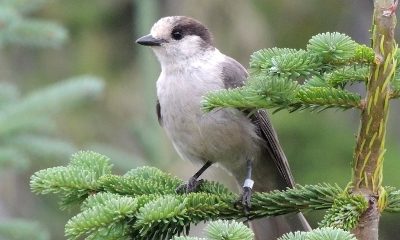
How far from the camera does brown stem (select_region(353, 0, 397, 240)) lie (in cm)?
277

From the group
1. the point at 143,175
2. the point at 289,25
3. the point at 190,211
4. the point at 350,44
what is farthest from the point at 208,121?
the point at 289,25

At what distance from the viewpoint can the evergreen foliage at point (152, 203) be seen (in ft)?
9.23

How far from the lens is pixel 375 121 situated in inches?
111

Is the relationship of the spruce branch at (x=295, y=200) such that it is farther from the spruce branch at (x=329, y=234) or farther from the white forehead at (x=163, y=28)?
the white forehead at (x=163, y=28)

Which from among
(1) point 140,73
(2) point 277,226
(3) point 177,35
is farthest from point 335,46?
(1) point 140,73

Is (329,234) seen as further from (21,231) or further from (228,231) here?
(21,231)

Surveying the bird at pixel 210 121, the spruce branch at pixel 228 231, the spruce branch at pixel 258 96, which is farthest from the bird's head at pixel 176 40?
the spruce branch at pixel 228 231

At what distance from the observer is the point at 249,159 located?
4.80 meters

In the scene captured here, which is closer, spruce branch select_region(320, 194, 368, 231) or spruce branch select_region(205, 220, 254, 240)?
spruce branch select_region(205, 220, 254, 240)

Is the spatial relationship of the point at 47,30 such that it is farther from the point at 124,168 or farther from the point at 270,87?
the point at 270,87

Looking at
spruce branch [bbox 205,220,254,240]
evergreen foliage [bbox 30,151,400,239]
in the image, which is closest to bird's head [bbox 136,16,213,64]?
evergreen foliage [bbox 30,151,400,239]

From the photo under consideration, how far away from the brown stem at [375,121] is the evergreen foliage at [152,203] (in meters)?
0.05

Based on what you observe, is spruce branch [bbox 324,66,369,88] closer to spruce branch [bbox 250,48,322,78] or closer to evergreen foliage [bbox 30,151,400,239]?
spruce branch [bbox 250,48,322,78]

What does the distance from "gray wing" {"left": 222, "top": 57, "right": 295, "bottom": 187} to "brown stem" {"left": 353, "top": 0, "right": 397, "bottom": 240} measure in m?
1.72
